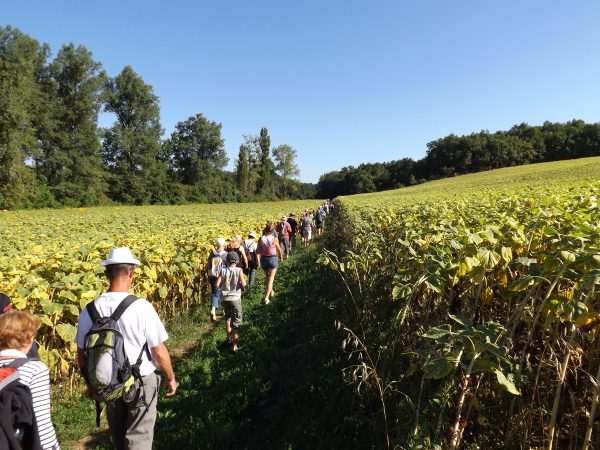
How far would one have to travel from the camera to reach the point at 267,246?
9.73 m

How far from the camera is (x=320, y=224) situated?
23.0 metres

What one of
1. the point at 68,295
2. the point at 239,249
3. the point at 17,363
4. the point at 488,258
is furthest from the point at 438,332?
the point at 239,249

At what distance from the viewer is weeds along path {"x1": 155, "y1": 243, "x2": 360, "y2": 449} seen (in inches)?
155

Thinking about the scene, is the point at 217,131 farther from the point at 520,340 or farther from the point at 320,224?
the point at 520,340

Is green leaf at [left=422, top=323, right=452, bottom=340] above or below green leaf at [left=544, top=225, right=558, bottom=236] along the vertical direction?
below

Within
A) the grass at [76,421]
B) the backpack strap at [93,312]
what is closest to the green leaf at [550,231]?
the backpack strap at [93,312]

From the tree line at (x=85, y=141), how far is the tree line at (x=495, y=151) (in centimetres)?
4739

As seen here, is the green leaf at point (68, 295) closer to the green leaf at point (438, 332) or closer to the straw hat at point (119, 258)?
the straw hat at point (119, 258)

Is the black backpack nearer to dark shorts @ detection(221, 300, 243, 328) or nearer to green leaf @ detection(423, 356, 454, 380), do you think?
green leaf @ detection(423, 356, 454, 380)

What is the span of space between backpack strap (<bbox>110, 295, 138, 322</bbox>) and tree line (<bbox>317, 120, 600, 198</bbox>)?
92.9 metres

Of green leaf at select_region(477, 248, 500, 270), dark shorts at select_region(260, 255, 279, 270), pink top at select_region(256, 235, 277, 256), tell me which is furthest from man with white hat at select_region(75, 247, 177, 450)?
pink top at select_region(256, 235, 277, 256)

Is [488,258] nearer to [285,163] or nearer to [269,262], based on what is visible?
[269,262]

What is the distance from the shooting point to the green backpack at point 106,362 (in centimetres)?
264

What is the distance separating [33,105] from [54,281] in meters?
54.6
